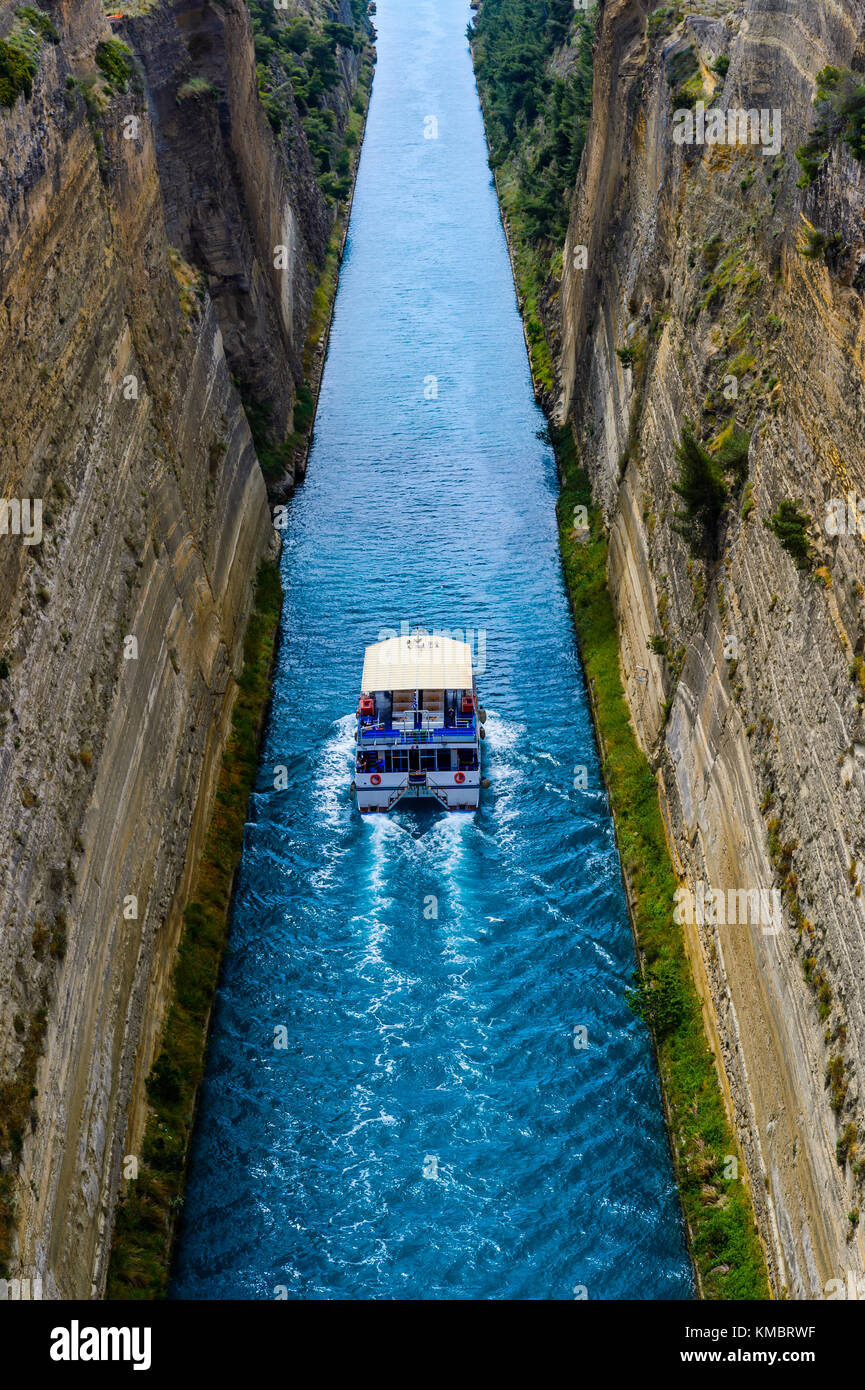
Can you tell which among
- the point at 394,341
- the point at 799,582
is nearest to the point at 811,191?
the point at 799,582

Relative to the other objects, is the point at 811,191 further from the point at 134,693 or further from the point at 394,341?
the point at 394,341

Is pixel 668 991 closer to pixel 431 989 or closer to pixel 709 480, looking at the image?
pixel 431 989

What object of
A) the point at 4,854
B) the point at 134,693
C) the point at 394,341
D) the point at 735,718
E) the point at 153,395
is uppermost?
the point at 394,341

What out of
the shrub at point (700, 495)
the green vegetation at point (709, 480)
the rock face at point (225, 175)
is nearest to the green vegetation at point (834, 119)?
the green vegetation at point (709, 480)

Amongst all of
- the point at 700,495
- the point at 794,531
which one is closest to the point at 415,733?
the point at 700,495

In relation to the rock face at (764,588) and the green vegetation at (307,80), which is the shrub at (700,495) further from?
the green vegetation at (307,80)

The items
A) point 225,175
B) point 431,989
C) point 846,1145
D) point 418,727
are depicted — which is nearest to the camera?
point 846,1145
